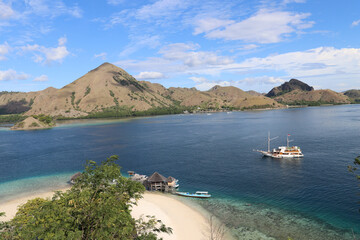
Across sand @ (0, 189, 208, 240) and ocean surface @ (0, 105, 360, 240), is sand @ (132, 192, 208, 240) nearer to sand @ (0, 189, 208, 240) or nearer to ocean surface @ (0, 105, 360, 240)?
sand @ (0, 189, 208, 240)

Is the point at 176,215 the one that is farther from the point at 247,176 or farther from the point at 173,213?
the point at 247,176

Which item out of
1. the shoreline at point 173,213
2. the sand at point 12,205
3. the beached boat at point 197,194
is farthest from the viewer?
the beached boat at point 197,194

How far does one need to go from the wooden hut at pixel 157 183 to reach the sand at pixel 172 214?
300 cm

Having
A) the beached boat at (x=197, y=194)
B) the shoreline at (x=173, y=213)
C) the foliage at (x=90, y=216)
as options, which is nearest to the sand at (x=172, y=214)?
the shoreline at (x=173, y=213)

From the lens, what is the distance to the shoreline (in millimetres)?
36906

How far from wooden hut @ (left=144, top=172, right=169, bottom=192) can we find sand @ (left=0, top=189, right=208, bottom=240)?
3.00 metres

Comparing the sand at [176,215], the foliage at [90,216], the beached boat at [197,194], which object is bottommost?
the sand at [176,215]

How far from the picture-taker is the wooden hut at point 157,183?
57062 millimetres

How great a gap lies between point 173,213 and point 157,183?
14.9 meters

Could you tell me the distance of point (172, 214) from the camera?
4350 cm

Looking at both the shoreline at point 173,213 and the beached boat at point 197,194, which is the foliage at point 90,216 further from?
the beached boat at point 197,194

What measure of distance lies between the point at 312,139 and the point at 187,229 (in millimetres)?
97246

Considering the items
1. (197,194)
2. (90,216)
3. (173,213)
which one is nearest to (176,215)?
(173,213)

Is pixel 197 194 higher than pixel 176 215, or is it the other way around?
pixel 197 194
